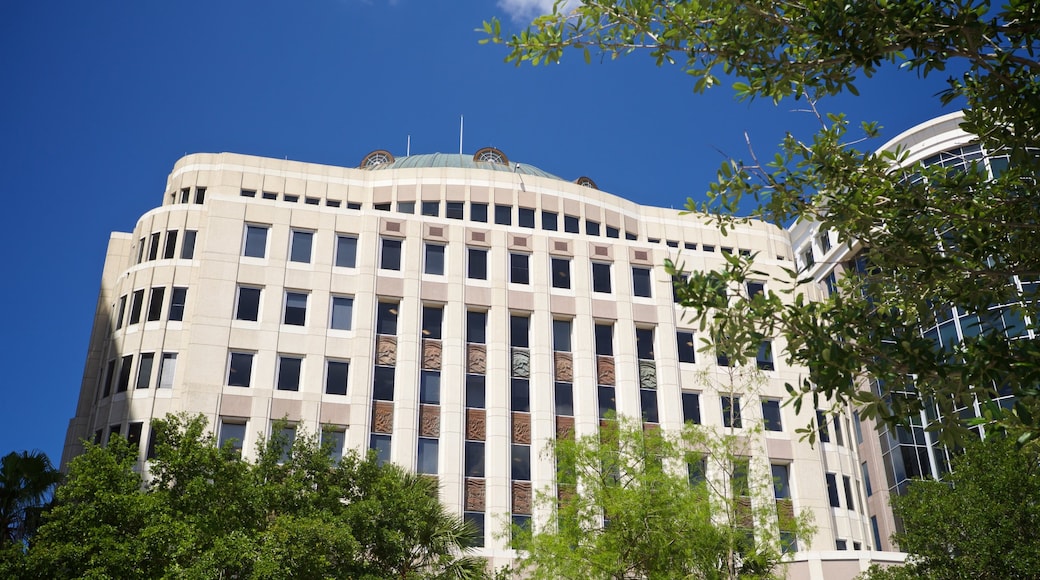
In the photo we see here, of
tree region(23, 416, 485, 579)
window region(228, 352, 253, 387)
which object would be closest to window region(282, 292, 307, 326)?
window region(228, 352, 253, 387)

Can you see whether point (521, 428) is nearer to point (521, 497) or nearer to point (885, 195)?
point (521, 497)

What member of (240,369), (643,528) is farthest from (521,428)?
(643,528)

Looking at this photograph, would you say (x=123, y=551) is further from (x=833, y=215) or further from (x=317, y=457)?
(x=833, y=215)

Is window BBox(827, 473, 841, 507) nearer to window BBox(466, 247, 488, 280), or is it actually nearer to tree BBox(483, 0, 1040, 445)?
window BBox(466, 247, 488, 280)

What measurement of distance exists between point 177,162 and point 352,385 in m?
17.4

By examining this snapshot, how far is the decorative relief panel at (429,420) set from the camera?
1566 inches

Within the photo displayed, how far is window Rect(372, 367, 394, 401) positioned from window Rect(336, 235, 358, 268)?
210 inches

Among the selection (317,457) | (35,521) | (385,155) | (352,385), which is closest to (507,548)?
(352,385)

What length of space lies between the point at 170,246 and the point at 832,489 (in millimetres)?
32220

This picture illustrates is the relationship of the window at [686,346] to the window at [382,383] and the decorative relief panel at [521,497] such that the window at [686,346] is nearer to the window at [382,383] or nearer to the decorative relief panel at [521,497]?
the decorative relief panel at [521,497]

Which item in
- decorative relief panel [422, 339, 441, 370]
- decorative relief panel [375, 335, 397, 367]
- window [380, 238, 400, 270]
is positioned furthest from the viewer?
window [380, 238, 400, 270]

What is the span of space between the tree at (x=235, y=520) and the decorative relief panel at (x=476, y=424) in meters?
11.3

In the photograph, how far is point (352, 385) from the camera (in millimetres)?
39562

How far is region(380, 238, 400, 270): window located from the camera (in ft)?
142
